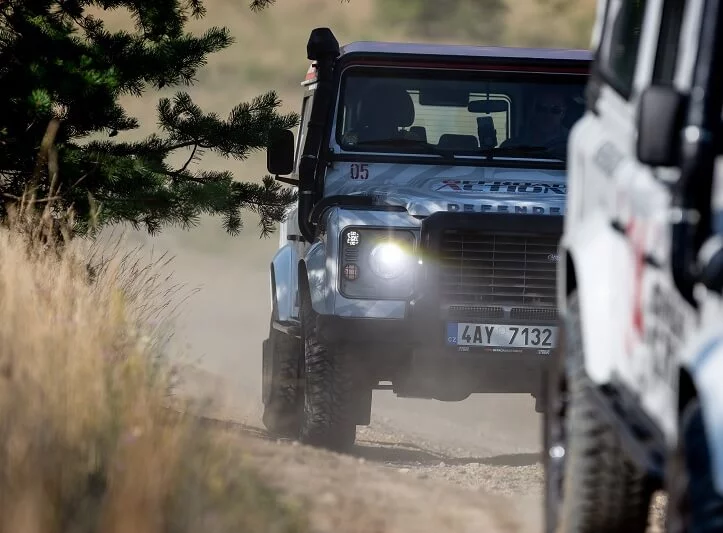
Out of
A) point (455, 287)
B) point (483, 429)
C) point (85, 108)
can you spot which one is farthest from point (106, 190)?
point (483, 429)

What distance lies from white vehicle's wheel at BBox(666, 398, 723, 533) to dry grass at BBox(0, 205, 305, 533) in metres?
1.50

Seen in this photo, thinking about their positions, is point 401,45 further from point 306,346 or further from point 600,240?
point 600,240

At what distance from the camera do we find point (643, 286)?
12.2ft

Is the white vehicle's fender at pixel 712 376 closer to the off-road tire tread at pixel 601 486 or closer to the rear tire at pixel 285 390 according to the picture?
the off-road tire tread at pixel 601 486

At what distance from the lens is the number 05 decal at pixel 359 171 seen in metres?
8.95

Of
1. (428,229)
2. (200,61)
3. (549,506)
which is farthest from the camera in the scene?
(200,61)

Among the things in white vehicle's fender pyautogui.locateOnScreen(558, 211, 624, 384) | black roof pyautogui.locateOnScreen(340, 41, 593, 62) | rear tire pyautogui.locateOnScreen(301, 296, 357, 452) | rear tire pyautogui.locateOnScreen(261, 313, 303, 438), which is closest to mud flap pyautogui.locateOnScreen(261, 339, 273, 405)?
rear tire pyautogui.locateOnScreen(261, 313, 303, 438)

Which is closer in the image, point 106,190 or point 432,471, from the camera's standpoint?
point 432,471

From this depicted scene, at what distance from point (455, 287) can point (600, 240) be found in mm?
4156

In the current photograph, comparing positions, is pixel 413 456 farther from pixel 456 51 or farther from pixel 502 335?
pixel 456 51

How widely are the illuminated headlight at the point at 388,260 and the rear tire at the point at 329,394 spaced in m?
0.53

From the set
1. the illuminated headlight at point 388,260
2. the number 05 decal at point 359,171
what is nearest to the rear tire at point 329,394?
the illuminated headlight at point 388,260

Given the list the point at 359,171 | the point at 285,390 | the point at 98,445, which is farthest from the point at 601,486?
the point at 285,390

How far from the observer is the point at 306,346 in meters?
8.75
